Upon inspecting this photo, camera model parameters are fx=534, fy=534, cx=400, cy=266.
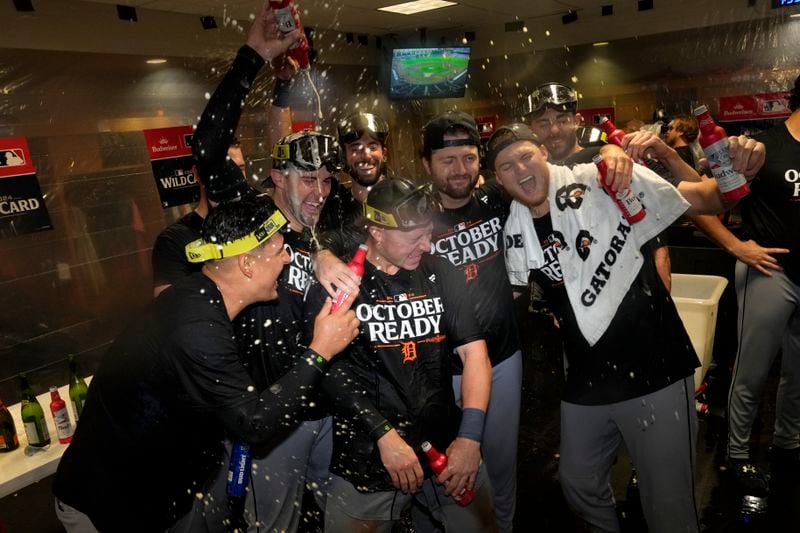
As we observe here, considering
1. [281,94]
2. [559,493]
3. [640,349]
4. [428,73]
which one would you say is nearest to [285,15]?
[281,94]

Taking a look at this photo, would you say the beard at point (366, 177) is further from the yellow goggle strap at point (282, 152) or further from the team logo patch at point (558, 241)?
the team logo patch at point (558, 241)

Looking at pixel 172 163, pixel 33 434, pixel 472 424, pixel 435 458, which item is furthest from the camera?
pixel 172 163

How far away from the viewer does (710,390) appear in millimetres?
4215

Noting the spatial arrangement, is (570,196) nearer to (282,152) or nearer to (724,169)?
(724,169)

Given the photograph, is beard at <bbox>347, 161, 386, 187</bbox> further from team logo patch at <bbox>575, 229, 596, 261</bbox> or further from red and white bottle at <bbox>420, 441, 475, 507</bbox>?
red and white bottle at <bbox>420, 441, 475, 507</bbox>

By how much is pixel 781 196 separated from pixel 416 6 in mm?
5787

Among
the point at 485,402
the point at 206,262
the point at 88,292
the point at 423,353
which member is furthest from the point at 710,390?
the point at 88,292

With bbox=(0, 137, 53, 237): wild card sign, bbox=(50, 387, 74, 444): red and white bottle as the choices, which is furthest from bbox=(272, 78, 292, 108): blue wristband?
bbox=(0, 137, 53, 237): wild card sign

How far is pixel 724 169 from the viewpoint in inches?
81.5

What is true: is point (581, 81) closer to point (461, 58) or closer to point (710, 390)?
point (461, 58)

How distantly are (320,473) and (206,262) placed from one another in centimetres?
119

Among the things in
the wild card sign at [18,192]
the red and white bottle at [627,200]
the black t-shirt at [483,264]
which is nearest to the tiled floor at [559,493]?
the black t-shirt at [483,264]

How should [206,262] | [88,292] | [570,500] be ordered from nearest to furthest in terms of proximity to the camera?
[206,262] → [570,500] → [88,292]

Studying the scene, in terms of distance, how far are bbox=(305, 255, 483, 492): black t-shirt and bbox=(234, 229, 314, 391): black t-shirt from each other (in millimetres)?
178
